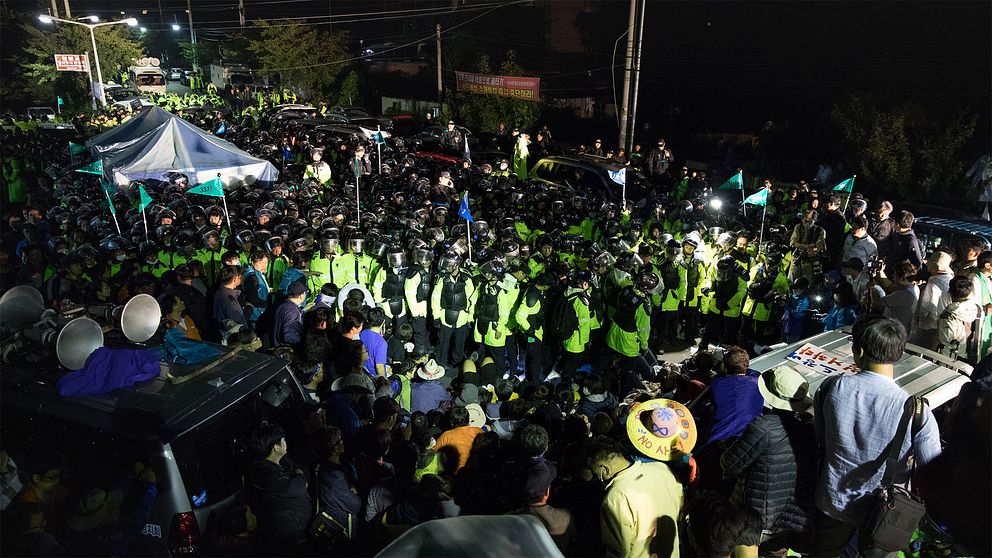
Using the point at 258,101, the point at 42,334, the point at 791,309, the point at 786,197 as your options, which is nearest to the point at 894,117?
the point at 786,197

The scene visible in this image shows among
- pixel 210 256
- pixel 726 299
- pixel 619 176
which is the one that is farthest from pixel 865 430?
pixel 619 176

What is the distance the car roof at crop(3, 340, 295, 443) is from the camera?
4242mm

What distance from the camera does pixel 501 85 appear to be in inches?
1139

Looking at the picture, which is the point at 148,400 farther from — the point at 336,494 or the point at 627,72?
the point at 627,72

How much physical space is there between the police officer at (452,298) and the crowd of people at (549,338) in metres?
0.03

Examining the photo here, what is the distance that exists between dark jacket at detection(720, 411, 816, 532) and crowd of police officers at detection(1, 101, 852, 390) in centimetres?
401

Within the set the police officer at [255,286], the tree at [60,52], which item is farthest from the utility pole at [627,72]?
the tree at [60,52]

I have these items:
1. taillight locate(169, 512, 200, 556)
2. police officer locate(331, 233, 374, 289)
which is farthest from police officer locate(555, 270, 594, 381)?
taillight locate(169, 512, 200, 556)

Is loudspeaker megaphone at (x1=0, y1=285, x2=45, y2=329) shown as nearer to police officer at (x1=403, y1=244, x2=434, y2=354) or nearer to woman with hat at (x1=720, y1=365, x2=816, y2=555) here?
police officer at (x1=403, y1=244, x2=434, y2=354)

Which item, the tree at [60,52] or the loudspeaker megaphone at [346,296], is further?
the tree at [60,52]

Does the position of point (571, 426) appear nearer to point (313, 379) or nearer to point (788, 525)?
point (788, 525)

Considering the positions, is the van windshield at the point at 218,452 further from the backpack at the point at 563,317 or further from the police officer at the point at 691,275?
the police officer at the point at 691,275

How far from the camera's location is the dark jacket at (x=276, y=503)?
4.30 meters

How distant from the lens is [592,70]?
33.1 metres
